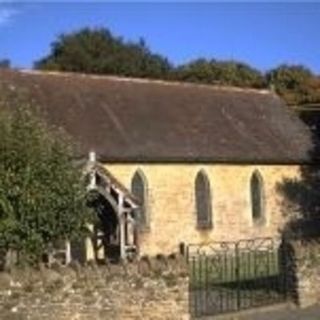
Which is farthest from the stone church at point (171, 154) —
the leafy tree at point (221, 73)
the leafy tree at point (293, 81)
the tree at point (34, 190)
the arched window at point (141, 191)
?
the leafy tree at point (221, 73)

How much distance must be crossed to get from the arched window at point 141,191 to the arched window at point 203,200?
3.11m

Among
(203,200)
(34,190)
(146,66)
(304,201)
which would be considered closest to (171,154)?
(203,200)

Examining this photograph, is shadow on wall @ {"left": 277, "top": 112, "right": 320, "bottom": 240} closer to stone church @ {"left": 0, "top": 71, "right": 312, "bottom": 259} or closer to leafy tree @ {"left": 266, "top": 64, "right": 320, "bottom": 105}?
stone church @ {"left": 0, "top": 71, "right": 312, "bottom": 259}

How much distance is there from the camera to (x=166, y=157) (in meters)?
38.2

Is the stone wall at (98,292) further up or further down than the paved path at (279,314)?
further up

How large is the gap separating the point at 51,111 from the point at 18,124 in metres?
14.7

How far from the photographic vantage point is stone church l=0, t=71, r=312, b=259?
36.3 metres

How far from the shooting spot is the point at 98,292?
16.3 metres

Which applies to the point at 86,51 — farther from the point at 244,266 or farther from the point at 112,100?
the point at 244,266

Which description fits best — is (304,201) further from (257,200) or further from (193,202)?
(193,202)

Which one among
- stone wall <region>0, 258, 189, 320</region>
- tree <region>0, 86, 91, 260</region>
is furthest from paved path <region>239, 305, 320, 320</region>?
tree <region>0, 86, 91, 260</region>

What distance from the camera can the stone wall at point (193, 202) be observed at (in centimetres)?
3797

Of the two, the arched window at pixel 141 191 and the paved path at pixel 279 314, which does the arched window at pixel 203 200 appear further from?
the paved path at pixel 279 314

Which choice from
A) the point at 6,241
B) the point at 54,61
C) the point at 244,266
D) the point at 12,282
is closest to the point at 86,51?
the point at 54,61
